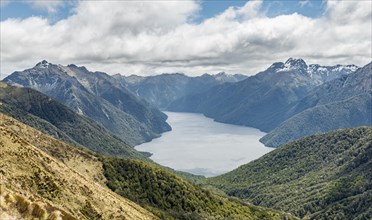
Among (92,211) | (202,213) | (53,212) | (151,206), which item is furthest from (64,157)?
(53,212)

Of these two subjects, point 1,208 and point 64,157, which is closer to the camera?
point 1,208

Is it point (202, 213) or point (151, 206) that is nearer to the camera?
point (151, 206)

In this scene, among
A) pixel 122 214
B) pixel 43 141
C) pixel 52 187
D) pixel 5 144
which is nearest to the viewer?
A: pixel 52 187

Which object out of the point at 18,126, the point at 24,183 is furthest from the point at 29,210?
the point at 18,126

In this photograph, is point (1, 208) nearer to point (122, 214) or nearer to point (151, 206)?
point (122, 214)

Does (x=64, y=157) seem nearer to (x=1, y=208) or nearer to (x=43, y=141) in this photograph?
(x=43, y=141)

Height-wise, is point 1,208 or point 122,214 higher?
point 1,208

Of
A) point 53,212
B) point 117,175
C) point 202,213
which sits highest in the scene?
point 53,212

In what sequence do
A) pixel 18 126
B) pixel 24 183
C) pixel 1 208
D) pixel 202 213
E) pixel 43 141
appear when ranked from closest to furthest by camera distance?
pixel 1 208 → pixel 24 183 → pixel 18 126 → pixel 43 141 → pixel 202 213

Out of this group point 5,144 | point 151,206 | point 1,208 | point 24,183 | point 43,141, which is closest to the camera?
point 1,208
